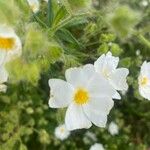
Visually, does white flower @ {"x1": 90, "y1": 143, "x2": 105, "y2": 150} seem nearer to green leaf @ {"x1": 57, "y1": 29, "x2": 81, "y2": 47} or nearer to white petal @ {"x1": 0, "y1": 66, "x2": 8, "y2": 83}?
green leaf @ {"x1": 57, "y1": 29, "x2": 81, "y2": 47}

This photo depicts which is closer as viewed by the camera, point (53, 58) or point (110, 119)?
point (53, 58)

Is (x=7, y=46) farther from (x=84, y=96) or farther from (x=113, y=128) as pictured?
(x=113, y=128)

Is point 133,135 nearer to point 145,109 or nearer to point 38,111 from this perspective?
point 145,109

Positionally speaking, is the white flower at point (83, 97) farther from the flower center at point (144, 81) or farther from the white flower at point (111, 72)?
the flower center at point (144, 81)

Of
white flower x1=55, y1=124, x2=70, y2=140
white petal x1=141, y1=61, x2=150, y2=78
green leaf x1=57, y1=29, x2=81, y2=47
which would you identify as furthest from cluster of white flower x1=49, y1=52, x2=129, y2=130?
white flower x1=55, y1=124, x2=70, y2=140

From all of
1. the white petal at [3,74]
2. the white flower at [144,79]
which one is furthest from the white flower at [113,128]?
the white petal at [3,74]

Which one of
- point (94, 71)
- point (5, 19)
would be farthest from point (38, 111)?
point (5, 19)

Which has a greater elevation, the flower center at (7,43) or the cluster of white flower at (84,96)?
the flower center at (7,43)

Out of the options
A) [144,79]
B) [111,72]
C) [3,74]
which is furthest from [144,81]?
[3,74]
